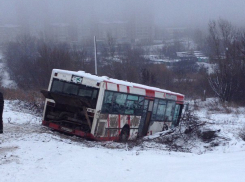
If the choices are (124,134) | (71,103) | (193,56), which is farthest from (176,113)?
(193,56)

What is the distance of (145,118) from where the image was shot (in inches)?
650

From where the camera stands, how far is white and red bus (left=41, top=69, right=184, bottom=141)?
43.7 ft

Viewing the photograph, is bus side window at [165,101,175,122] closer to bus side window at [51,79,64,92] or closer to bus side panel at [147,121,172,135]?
bus side panel at [147,121,172,135]

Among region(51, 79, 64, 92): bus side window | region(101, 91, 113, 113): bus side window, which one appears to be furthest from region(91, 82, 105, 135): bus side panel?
region(51, 79, 64, 92): bus side window

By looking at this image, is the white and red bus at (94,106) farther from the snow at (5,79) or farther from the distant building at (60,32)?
the distant building at (60,32)

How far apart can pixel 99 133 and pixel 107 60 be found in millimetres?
38511

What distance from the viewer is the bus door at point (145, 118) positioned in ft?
53.4

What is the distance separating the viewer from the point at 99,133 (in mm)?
13531

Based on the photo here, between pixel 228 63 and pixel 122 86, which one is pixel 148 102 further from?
pixel 228 63

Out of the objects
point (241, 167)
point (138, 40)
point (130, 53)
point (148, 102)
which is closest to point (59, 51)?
point (130, 53)

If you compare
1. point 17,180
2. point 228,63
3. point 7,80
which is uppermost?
point 228,63

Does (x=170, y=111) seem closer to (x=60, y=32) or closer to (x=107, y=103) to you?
(x=107, y=103)

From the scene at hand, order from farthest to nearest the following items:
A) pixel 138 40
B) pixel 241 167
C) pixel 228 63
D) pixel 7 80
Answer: pixel 138 40, pixel 7 80, pixel 228 63, pixel 241 167

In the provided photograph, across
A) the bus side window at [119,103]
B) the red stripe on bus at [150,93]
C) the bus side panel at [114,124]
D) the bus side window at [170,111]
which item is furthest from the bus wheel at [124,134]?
the bus side window at [170,111]
